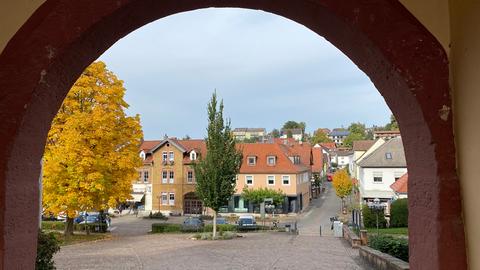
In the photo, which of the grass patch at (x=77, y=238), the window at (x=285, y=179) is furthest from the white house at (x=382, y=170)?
the grass patch at (x=77, y=238)

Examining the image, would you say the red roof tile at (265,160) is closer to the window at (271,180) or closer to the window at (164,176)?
the window at (271,180)

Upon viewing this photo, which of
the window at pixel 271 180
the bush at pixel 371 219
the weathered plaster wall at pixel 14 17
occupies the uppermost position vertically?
the weathered plaster wall at pixel 14 17

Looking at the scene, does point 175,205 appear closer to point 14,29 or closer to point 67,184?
point 67,184

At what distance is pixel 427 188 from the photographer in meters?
1.76

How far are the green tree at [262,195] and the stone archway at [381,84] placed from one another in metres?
33.8

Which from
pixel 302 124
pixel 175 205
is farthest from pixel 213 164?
pixel 302 124

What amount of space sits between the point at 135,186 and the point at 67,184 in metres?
22.2

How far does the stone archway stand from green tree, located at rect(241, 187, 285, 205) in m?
33.8

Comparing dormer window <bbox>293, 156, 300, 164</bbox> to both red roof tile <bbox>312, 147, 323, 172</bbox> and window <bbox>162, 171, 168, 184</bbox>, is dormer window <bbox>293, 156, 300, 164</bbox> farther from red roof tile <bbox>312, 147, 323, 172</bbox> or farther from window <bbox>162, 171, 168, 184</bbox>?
red roof tile <bbox>312, 147, 323, 172</bbox>

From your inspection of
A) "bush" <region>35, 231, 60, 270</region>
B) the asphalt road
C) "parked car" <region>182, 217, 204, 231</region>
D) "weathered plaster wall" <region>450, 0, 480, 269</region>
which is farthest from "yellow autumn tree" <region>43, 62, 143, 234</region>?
"weathered plaster wall" <region>450, 0, 480, 269</region>

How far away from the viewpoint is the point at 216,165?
22234 mm

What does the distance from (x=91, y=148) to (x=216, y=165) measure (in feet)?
21.0

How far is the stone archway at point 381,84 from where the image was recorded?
1723mm

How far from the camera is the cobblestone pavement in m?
13.5
